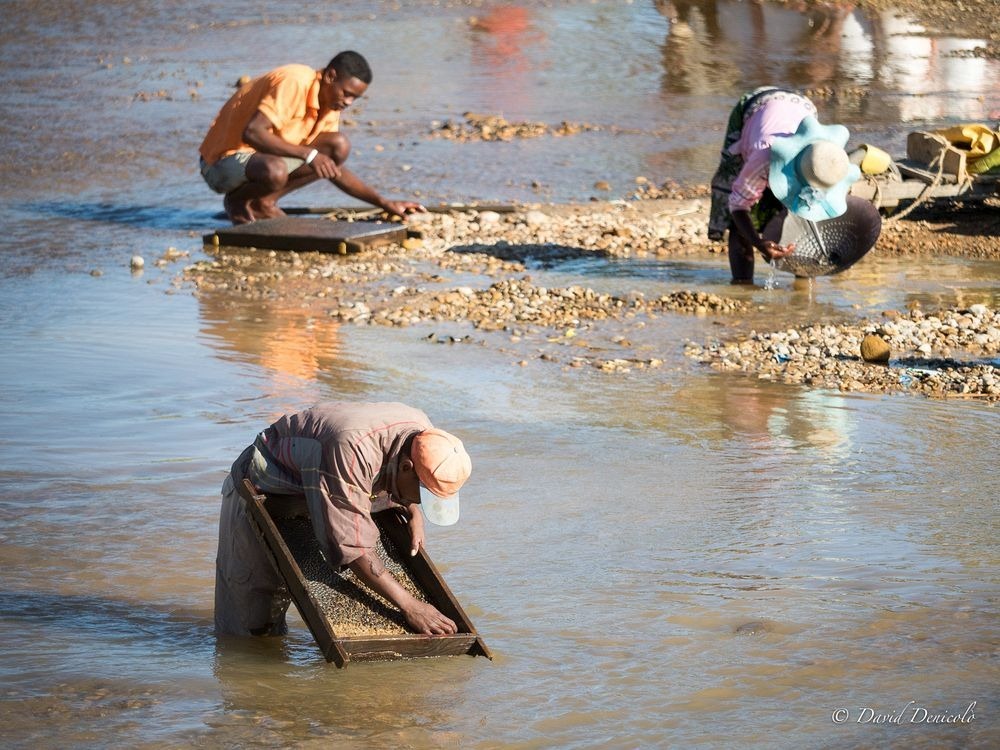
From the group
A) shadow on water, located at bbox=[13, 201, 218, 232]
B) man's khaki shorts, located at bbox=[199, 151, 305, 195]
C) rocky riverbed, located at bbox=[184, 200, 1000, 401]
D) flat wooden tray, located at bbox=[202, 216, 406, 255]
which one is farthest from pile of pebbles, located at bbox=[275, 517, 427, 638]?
shadow on water, located at bbox=[13, 201, 218, 232]

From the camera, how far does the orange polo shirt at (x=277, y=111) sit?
997 cm

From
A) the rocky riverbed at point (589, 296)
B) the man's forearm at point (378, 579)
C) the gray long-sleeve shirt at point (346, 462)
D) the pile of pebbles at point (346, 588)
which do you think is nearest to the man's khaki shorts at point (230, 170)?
the rocky riverbed at point (589, 296)

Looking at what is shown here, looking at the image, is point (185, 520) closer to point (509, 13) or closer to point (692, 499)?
point (692, 499)

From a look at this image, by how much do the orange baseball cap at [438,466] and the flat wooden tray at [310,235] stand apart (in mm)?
5726

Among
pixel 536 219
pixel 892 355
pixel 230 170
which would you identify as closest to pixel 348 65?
pixel 230 170

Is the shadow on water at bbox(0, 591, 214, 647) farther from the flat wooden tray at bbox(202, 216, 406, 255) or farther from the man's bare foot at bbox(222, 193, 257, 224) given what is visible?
the man's bare foot at bbox(222, 193, 257, 224)

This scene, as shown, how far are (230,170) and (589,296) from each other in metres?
2.90

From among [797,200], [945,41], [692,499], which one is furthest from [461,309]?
[945,41]

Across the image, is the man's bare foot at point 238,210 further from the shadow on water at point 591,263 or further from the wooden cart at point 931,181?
the wooden cart at point 931,181

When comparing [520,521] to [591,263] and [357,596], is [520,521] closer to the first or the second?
[357,596]

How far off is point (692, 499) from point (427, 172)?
7134 mm

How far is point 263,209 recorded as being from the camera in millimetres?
10383

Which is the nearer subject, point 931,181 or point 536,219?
point 931,181

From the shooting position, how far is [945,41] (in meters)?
19.9
